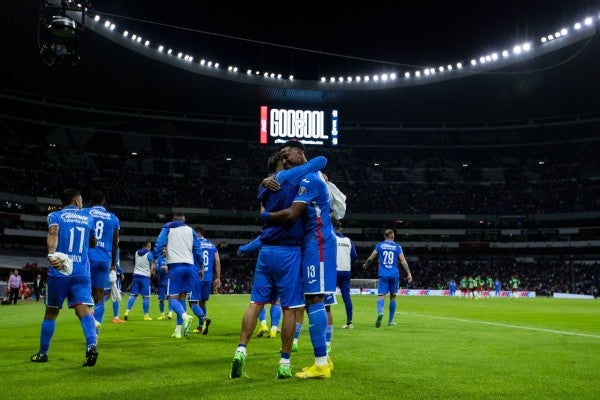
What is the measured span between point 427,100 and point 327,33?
17375 mm

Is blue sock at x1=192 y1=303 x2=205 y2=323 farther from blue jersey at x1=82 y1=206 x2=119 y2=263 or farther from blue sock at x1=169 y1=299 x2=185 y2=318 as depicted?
blue jersey at x1=82 y1=206 x2=119 y2=263

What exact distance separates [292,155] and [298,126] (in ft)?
121

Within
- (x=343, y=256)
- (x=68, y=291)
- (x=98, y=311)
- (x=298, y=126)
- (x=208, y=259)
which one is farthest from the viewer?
(x=298, y=126)

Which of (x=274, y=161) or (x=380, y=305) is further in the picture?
(x=380, y=305)

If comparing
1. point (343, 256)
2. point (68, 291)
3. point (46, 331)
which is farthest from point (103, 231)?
point (343, 256)

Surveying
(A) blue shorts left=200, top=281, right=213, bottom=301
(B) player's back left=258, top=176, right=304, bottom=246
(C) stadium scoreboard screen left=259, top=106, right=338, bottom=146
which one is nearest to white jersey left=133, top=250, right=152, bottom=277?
(A) blue shorts left=200, top=281, right=213, bottom=301

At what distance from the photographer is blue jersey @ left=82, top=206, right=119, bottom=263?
402 inches

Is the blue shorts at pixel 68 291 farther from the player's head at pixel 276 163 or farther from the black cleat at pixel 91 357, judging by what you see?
the player's head at pixel 276 163

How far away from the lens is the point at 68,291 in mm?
7660

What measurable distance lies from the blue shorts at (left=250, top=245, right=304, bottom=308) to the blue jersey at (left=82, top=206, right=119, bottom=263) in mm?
4583

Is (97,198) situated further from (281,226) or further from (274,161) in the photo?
(281,226)

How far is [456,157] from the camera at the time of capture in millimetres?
73250

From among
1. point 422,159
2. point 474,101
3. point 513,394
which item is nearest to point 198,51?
point 474,101

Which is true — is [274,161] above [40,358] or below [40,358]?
above
